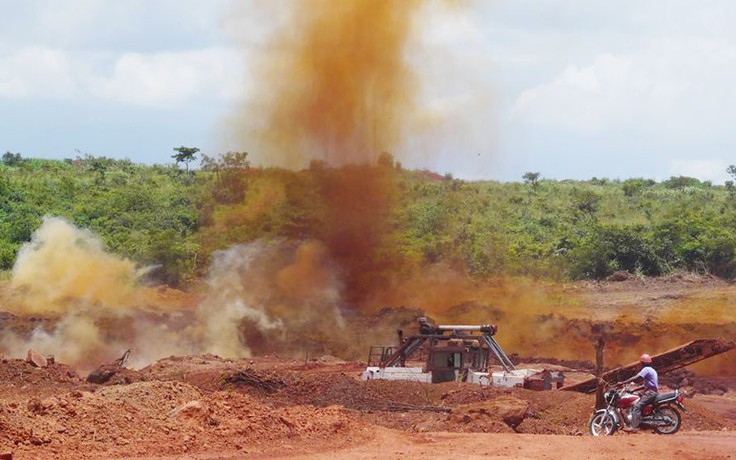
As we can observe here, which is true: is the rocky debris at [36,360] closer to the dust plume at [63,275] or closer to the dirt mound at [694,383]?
the dust plume at [63,275]

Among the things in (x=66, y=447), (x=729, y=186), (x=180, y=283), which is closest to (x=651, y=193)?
(x=729, y=186)

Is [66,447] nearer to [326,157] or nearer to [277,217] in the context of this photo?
[326,157]

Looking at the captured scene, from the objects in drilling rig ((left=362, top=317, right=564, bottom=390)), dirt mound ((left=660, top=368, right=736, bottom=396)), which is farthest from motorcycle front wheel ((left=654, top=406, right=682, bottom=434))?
dirt mound ((left=660, top=368, right=736, bottom=396))

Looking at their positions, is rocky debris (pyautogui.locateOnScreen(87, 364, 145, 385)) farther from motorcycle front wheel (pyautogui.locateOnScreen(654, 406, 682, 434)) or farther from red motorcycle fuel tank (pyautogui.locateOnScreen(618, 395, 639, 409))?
motorcycle front wheel (pyautogui.locateOnScreen(654, 406, 682, 434))

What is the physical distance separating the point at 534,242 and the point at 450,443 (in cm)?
4033

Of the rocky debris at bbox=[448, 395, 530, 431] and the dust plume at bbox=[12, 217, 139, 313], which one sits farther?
the dust plume at bbox=[12, 217, 139, 313]

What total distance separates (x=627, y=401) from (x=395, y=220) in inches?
1064

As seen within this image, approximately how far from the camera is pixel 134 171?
78.3 metres

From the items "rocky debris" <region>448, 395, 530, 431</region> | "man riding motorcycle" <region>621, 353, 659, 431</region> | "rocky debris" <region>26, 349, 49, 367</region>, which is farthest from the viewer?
"rocky debris" <region>26, 349, 49, 367</region>

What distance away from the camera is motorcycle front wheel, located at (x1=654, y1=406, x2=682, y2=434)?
73.2ft

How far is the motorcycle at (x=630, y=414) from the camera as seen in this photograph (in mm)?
22406

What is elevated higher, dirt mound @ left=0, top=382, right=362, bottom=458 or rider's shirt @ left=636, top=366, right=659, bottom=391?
rider's shirt @ left=636, top=366, right=659, bottom=391

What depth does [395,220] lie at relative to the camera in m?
49.2

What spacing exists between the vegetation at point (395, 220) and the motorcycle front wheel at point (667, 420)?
22865mm
